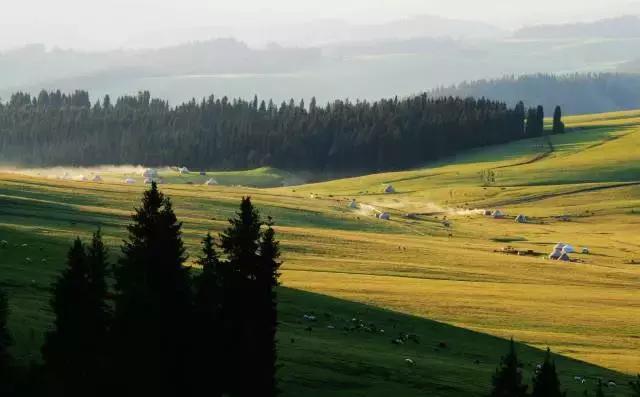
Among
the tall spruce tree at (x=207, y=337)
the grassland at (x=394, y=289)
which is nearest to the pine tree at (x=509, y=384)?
the grassland at (x=394, y=289)

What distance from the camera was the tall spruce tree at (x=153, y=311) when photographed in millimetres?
47156

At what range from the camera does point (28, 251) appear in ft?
250

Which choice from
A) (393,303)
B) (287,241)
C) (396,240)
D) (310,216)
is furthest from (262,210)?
(393,303)

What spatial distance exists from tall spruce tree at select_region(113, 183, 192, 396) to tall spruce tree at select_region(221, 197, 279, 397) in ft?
8.17

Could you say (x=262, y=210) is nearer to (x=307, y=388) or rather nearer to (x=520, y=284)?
(x=520, y=284)

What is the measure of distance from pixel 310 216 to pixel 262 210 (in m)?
6.65

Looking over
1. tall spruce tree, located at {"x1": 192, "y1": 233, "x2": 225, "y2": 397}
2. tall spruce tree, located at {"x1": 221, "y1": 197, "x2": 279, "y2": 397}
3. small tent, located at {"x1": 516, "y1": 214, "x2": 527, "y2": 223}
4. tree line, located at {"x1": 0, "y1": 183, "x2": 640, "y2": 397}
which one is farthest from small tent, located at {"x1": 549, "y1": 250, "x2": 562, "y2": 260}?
tall spruce tree, located at {"x1": 192, "y1": 233, "x2": 225, "y2": 397}

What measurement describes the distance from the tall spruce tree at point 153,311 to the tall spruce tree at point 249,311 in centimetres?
249

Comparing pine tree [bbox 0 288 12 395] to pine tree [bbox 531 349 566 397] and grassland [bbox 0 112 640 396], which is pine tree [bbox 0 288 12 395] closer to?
grassland [bbox 0 112 640 396]

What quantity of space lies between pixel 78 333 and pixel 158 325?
3.40 m

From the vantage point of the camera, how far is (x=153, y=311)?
47.7 metres

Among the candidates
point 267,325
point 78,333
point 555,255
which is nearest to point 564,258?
point 555,255

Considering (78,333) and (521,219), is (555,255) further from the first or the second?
(78,333)

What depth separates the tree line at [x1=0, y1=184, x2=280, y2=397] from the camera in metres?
47.0
